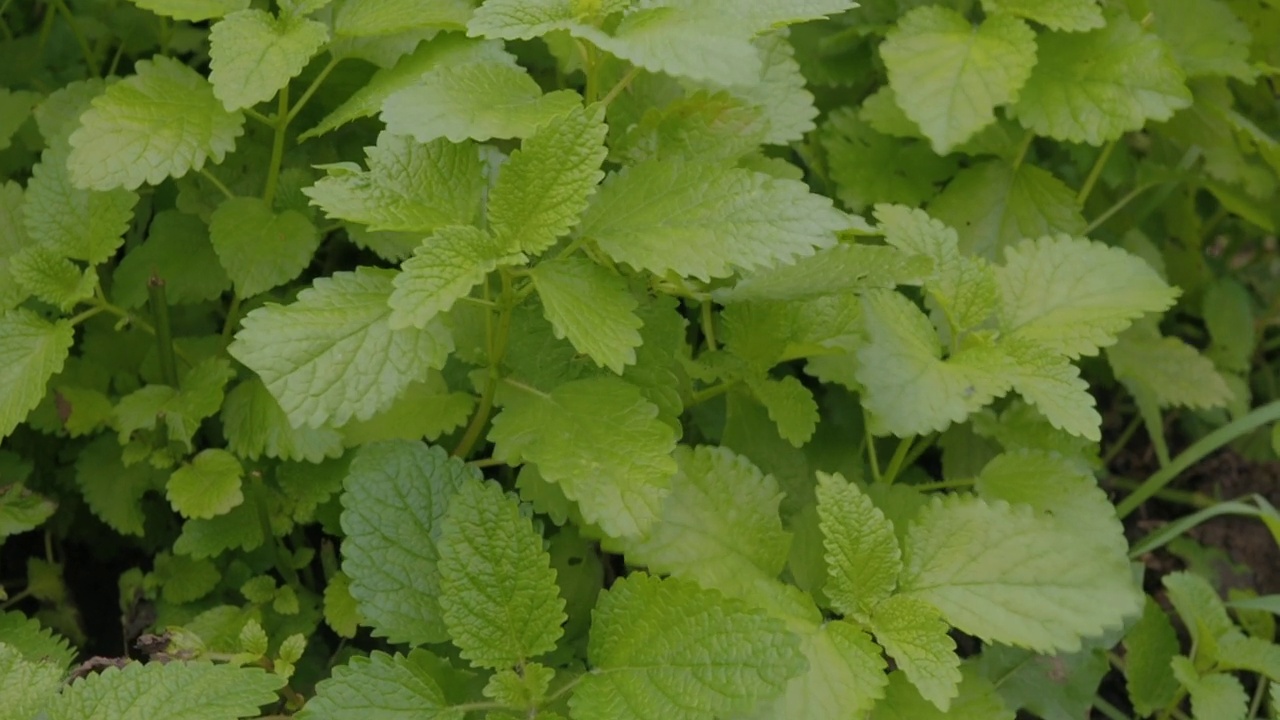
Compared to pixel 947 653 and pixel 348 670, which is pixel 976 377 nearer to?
pixel 947 653

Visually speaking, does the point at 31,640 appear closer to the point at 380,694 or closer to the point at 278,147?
the point at 380,694

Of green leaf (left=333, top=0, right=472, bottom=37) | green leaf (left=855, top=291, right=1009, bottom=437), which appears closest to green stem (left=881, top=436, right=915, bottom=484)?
green leaf (left=855, top=291, right=1009, bottom=437)

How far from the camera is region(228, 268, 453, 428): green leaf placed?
1.04m

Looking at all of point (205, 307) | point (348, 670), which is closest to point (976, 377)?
point (348, 670)

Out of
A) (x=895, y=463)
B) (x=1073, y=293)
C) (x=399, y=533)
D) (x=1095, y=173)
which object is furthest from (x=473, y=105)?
(x=1095, y=173)

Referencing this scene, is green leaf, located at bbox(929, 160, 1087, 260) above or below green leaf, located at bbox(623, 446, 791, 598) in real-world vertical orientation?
above

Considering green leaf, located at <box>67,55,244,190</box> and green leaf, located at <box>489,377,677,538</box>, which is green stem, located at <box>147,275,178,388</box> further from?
green leaf, located at <box>489,377,677,538</box>

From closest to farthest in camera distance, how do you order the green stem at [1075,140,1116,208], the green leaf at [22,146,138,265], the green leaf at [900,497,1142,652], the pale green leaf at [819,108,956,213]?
the green leaf at [900,497,1142,652] < the green leaf at [22,146,138,265] < the pale green leaf at [819,108,956,213] < the green stem at [1075,140,1116,208]

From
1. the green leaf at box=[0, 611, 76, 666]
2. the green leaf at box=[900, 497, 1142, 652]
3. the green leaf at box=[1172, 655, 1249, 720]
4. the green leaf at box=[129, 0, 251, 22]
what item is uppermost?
the green leaf at box=[129, 0, 251, 22]

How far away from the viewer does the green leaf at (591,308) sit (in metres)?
1.05

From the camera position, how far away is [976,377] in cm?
127

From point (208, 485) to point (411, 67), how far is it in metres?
0.57

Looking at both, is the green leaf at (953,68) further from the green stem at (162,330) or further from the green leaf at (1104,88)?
the green stem at (162,330)

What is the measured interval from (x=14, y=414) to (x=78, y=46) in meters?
0.90
